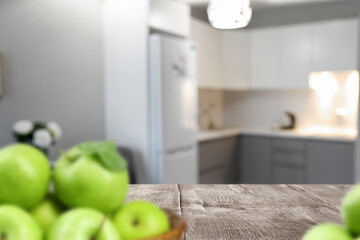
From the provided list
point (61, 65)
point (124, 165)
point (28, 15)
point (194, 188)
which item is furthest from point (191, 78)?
point (124, 165)

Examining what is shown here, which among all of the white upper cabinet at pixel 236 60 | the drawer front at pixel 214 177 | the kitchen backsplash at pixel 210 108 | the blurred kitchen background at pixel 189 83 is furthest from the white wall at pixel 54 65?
the white upper cabinet at pixel 236 60

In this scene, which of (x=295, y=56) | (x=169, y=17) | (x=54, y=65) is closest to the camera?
(x=54, y=65)

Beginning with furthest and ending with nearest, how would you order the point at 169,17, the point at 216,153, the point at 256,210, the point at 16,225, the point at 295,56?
the point at 295,56 → the point at 216,153 → the point at 169,17 → the point at 256,210 → the point at 16,225

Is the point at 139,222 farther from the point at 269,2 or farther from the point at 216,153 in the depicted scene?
the point at 269,2

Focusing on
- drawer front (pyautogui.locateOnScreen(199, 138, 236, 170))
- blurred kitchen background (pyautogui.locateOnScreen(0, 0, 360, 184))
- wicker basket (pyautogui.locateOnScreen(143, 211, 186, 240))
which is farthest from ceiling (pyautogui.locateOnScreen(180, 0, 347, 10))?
wicker basket (pyautogui.locateOnScreen(143, 211, 186, 240))

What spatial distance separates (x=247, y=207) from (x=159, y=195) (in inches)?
11.8

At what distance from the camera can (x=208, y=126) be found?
4977 millimetres

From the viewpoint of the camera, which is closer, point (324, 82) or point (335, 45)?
point (335, 45)

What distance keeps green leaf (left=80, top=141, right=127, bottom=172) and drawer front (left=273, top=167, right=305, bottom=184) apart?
3974 mm

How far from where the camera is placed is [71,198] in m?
0.52

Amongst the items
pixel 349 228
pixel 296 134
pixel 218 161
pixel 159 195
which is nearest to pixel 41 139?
pixel 159 195

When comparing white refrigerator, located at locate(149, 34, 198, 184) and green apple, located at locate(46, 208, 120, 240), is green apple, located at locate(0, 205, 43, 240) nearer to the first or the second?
green apple, located at locate(46, 208, 120, 240)

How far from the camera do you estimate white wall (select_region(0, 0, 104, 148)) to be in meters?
2.77

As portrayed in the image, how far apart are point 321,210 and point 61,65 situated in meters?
2.64
